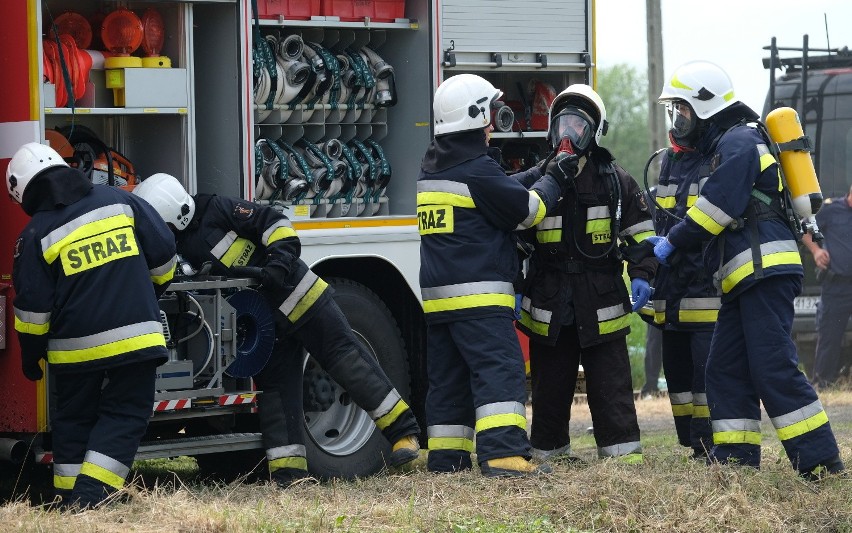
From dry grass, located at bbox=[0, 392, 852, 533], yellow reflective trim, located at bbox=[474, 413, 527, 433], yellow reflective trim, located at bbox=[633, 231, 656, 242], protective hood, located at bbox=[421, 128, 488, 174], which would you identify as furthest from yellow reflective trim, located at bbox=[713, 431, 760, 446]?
protective hood, located at bbox=[421, 128, 488, 174]

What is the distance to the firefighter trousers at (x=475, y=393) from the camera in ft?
22.8

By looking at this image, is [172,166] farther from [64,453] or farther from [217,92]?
[64,453]

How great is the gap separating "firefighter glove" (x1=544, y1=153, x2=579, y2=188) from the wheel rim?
57.4 inches

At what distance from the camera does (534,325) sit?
7.54 metres

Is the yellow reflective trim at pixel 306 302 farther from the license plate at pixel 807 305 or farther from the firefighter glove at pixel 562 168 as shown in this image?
the license plate at pixel 807 305

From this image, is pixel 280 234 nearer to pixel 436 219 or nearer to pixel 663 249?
pixel 436 219

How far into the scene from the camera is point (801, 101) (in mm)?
13516

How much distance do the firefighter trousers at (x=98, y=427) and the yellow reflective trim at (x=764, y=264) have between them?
8.60ft

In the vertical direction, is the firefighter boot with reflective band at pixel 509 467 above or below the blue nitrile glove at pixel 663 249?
below

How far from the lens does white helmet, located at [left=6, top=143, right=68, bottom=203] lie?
20.9ft

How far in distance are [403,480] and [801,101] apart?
305 inches

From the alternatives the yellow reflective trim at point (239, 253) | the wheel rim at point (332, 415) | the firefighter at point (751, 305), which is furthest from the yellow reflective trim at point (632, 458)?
the yellow reflective trim at point (239, 253)

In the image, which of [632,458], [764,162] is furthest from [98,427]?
[764,162]

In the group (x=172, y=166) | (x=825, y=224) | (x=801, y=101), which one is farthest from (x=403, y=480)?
(x=801, y=101)
